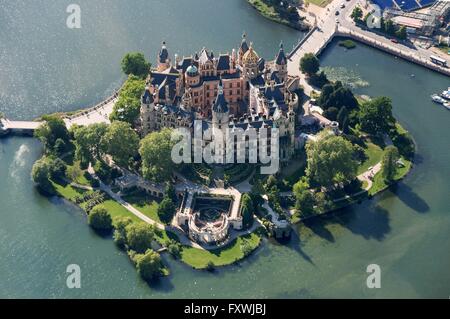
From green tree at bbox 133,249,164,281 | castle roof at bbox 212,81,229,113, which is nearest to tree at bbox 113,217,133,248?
green tree at bbox 133,249,164,281

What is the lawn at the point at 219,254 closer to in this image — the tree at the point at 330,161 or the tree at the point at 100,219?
the tree at the point at 100,219

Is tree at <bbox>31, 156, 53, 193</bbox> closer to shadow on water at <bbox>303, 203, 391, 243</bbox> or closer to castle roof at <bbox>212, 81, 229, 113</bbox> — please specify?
castle roof at <bbox>212, 81, 229, 113</bbox>

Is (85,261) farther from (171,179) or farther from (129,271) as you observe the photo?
(171,179)

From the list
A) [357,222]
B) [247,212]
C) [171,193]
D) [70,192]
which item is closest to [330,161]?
[357,222]

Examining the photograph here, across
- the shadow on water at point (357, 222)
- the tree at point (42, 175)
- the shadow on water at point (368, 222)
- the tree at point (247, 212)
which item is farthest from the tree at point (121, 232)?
the shadow on water at point (368, 222)

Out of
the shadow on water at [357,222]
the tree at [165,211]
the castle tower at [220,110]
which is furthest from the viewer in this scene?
the castle tower at [220,110]

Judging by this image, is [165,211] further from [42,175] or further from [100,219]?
[42,175]
